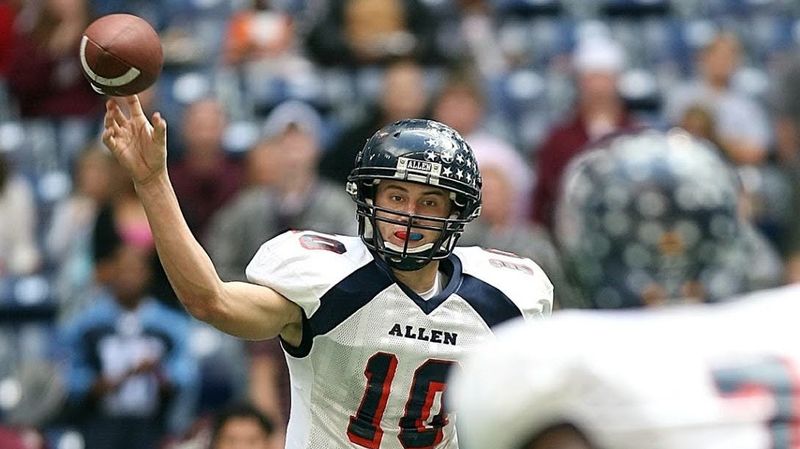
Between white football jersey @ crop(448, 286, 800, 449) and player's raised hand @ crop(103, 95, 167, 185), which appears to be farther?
player's raised hand @ crop(103, 95, 167, 185)

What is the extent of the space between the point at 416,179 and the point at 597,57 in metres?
4.92

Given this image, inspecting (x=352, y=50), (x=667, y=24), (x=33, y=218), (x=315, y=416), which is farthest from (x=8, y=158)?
(x=315, y=416)

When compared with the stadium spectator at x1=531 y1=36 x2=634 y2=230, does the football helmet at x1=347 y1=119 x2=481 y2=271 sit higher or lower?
lower

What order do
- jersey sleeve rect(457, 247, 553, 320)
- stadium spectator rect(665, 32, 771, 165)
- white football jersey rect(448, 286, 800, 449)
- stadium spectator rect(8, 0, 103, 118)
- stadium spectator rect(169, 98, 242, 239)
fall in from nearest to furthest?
white football jersey rect(448, 286, 800, 449)
jersey sleeve rect(457, 247, 553, 320)
stadium spectator rect(169, 98, 242, 239)
stadium spectator rect(665, 32, 771, 165)
stadium spectator rect(8, 0, 103, 118)

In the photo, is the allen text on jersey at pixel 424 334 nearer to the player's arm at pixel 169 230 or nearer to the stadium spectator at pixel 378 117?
the player's arm at pixel 169 230

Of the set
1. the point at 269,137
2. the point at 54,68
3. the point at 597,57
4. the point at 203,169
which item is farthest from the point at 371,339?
the point at 54,68

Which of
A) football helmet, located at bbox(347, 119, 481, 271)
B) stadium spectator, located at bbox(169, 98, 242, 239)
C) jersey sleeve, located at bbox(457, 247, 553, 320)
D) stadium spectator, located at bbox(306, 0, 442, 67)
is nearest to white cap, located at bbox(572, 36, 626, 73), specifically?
stadium spectator, located at bbox(306, 0, 442, 67)

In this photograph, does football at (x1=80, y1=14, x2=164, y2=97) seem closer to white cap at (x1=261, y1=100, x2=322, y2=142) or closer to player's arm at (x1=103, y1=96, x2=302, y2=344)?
player's arm at (x1=103, y1=96, x2=302, y2=344)

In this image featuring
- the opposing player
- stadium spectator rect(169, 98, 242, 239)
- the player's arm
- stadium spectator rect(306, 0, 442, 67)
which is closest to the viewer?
the player's arm

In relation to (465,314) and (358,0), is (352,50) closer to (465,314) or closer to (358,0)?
(358,0)

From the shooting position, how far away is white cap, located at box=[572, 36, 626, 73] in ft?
30.0

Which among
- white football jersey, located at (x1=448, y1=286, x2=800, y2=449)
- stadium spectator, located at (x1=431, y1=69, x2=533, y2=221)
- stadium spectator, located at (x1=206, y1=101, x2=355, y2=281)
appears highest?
stadium spectator, located at (x1=431, y1=69, x2=533, y2=221)

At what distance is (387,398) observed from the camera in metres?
4.50

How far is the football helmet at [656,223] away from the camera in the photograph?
Answer: 2520 mm
